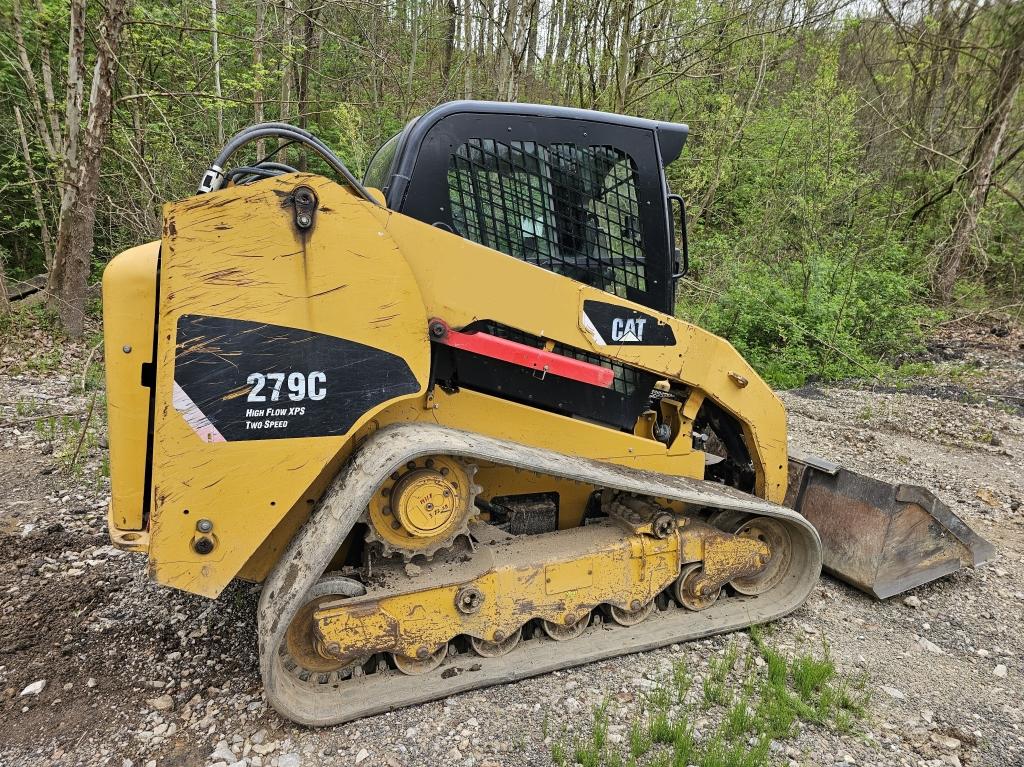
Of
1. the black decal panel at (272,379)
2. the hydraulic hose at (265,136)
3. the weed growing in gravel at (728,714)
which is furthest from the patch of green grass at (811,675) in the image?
Result: the hydraulic hose at (265,136)

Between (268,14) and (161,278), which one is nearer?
(161,278)

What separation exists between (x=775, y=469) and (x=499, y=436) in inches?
60.4

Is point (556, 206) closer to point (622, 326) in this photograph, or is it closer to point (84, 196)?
point (622, 326)

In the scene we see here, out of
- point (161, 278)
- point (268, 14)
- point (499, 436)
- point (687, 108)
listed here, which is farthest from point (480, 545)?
point (687, 108)

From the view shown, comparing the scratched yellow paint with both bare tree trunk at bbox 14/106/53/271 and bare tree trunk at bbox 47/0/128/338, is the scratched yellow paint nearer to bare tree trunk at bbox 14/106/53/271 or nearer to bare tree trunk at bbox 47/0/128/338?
bare tree trunk at bbox 47/0/128/338

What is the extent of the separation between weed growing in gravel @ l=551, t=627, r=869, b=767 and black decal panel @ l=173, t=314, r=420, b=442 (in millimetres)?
1411

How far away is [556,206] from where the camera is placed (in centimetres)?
278

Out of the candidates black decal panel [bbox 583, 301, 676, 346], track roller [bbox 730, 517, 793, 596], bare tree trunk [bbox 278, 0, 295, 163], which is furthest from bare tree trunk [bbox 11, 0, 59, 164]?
track roller [bbox 730, 517, 793, 596]

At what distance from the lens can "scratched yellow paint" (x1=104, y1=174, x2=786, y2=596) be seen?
206cm

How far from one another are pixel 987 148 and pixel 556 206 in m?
11.5

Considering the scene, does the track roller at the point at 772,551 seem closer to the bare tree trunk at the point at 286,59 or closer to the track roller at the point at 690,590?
the track roller at the point at 690,590

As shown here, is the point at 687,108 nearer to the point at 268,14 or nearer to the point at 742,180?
the point at 742,180

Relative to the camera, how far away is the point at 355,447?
250cm

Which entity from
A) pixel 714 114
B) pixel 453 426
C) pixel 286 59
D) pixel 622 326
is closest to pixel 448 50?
pixel 714 114
